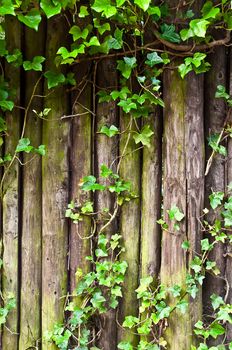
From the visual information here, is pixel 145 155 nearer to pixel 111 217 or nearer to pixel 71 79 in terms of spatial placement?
pixel 111 217

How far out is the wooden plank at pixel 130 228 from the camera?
246 cm

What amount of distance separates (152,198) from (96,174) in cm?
37

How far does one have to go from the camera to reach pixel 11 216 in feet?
8.27

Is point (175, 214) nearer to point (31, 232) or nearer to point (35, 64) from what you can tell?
point (31, 232)

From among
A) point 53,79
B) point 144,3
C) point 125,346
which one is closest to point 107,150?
point 53,79

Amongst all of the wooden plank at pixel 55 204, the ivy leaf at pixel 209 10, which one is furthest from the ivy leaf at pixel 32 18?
the ivy leaf at pixel 209 10

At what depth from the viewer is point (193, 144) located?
2.39m

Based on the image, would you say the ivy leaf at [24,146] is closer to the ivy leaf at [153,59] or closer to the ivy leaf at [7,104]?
the ivy leaf at [7,104]

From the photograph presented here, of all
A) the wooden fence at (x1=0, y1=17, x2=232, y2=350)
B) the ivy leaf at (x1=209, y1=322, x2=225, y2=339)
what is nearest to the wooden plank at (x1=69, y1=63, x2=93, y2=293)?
the wooden fence at (x1=0, y1=17, x2=232, y2=350)

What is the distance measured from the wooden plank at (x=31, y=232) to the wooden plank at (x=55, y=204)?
0.05 meters

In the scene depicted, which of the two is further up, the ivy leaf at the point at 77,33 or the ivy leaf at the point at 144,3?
the ivy leaf at the point at 144,3

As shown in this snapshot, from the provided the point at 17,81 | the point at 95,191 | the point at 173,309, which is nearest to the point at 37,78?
the point at 17,81

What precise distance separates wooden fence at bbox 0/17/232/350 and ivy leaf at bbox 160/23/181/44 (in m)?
0.18

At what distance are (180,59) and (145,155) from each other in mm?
596
